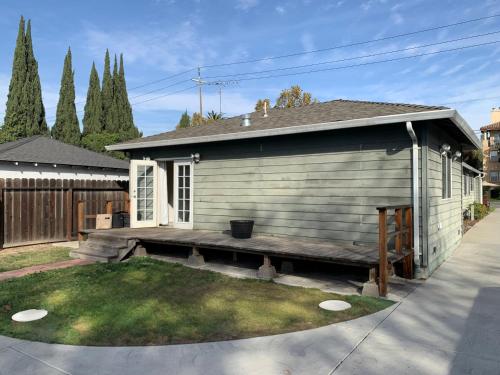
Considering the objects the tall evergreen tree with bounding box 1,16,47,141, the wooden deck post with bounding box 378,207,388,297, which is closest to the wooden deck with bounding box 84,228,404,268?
the wooden deck post with bounding box 378,207,388,297

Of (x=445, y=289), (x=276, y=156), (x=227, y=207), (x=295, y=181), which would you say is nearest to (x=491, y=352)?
(x=445, y=289)

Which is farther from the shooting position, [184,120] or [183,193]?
[184,120]

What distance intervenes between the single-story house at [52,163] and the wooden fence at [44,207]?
3.31ft

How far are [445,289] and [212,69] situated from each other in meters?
28.9

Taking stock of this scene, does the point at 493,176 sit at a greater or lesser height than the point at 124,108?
lesser

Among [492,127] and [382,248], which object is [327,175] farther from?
Answer: [492,127]

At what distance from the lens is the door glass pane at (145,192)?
902 centimetres

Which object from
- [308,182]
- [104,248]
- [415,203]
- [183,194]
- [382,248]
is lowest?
[104,248]

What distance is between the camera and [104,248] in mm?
7344

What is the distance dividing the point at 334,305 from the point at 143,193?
6031 mm

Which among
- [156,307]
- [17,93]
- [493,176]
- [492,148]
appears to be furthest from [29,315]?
[493,176]

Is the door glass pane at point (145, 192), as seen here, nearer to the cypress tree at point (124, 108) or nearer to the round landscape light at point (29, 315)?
the round landscape light at point (29, 315)

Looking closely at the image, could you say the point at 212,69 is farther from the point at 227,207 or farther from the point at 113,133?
the point at 227,207

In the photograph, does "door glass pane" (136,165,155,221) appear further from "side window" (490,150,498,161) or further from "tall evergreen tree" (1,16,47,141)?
"side window" (490,150,498,161)
